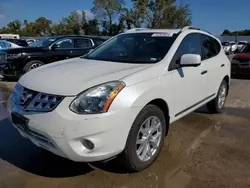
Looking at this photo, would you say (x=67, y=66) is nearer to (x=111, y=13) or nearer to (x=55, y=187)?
(x=55, y=187)

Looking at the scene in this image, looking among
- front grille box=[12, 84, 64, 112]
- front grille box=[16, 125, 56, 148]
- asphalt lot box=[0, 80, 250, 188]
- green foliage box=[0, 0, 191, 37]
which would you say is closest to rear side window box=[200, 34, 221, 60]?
asphalt lot box=[0, 80, 250, 188]

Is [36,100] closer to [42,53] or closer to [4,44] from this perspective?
[42,53]

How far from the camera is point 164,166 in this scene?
3320 mm

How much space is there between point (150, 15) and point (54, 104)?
1495 inches

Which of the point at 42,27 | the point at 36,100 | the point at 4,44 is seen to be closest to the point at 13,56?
the point at 4,44

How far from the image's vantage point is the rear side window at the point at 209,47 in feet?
15.1

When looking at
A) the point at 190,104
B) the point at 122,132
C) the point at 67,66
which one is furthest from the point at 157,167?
the point at 67,66

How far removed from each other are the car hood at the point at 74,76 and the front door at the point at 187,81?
529 millimetres

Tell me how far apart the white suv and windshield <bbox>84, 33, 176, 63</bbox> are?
0.01 m

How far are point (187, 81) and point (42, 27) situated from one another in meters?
65.3

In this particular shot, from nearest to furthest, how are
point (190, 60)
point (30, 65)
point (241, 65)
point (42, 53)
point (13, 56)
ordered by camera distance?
1. point (190, 60)
2. point (13, 56)
3. point (30, 65)
4. point (42, 53)
5. point (241, 65)

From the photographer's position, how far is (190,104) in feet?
13.1

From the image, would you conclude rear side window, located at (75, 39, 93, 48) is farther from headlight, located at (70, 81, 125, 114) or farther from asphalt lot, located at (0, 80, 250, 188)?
headlight, located at (70, 81, 125, 114)

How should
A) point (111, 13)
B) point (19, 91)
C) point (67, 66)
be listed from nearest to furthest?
point (19, 91) < point (67, 66) < point (111, 13)
